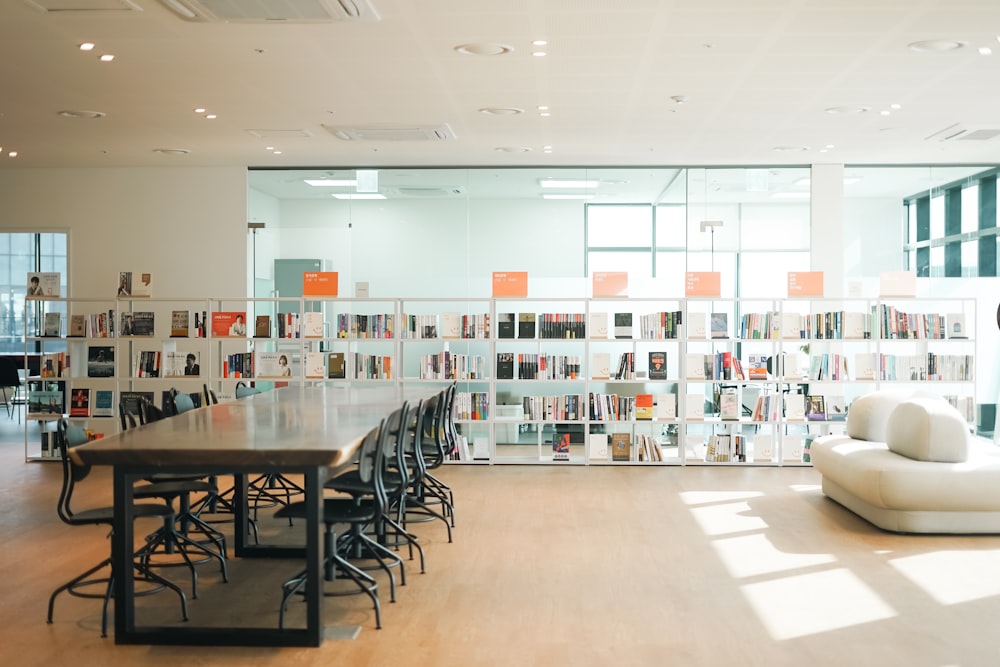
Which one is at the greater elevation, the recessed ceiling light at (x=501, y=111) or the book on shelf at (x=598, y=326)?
the recessed ceiling light at (x=501, y=111)

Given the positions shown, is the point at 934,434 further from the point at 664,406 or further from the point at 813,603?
the point at 664,406

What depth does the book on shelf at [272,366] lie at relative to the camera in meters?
10.6

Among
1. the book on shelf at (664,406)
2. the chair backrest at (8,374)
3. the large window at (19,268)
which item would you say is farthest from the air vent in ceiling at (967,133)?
the chair backrest at (8,374)

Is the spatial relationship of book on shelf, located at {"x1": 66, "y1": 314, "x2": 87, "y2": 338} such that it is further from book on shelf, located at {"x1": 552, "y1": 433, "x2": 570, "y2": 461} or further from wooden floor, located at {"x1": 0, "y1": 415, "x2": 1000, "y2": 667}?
book on shelf, located at {"x1": 552, "y1": 433, "x2": 570, "y2": 461}

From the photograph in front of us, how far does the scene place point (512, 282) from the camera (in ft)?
34.4

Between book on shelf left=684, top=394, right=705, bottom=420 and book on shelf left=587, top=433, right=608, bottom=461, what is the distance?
0.91 metres

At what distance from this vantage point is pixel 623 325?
10.5 metres

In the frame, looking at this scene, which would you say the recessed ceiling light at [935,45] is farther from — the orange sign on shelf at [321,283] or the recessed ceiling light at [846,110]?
the orange sign on shelf at [321,283]

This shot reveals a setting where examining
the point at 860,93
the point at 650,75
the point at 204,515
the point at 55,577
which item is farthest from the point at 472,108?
the point at 55,577

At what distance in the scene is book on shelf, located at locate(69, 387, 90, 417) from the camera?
10.8 metres

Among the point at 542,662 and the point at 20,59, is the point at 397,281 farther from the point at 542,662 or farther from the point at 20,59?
the point at 542,662

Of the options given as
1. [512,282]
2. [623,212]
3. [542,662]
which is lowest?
[542,662]

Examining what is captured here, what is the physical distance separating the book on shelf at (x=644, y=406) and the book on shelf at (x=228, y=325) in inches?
170

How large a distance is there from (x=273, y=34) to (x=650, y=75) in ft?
9.13
